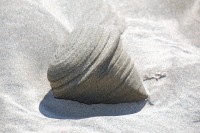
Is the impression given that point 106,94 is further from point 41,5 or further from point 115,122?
point 41,5

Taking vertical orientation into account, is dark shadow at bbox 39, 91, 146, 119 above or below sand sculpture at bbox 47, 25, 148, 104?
below

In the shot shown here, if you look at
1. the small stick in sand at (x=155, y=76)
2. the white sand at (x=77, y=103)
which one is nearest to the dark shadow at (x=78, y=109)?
the white sand at (x=77, y=103)

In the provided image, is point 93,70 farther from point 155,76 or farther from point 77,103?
point 155,76

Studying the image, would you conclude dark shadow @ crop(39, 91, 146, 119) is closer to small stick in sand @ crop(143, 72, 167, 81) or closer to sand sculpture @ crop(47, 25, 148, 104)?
sand sculpture @ crop(47, 25, 148, 104)

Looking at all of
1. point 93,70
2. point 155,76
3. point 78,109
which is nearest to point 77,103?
point 78,109

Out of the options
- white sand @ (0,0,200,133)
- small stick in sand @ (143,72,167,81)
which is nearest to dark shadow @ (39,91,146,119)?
white sand @ (0,0,200,133)

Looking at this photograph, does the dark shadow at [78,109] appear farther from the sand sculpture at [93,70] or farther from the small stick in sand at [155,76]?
the small stick in sand at [155,76]
